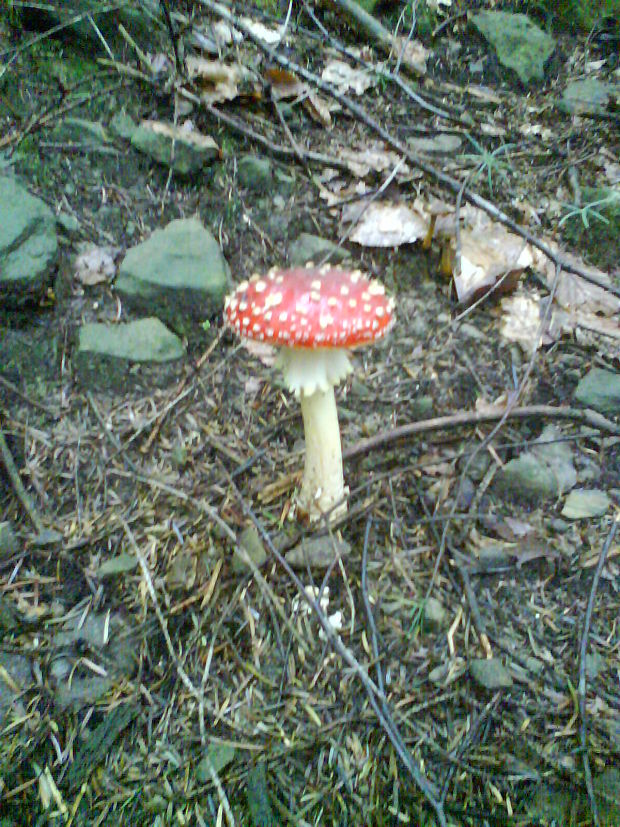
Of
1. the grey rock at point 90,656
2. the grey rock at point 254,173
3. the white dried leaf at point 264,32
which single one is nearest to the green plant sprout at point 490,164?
the grey rock at point 254,173

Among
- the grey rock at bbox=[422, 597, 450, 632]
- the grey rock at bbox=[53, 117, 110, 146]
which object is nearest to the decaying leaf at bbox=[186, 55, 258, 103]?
the grey rock at bbox=[53, 117, 110, 146]

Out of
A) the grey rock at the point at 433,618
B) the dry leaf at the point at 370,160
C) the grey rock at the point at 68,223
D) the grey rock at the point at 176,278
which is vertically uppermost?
the dry leaf at the point at 370,160

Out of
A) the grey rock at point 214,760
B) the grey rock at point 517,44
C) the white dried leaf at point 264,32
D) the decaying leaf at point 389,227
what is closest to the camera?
the grey rock at point 214,760

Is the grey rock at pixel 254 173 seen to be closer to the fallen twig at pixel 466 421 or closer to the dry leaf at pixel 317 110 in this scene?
the dry leaf at pixel 317 110

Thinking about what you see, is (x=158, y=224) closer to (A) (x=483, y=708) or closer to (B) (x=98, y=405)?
(B) (x=98, y=405)

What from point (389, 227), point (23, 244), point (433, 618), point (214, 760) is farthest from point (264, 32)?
point (214, 760)

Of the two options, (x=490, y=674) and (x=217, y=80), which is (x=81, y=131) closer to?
(x=217, y=80)

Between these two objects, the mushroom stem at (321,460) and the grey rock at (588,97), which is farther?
the grey rock at (588,97)

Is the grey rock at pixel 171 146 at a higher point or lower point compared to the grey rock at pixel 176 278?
higher
